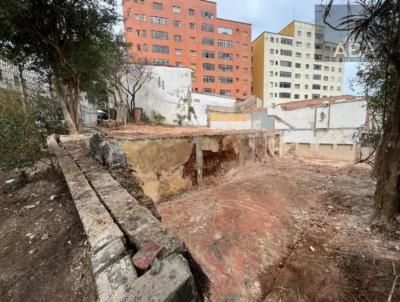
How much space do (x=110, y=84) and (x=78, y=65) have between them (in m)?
7.85

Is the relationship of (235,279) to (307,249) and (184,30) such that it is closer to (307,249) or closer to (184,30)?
(307,249)

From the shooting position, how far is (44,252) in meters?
1.43

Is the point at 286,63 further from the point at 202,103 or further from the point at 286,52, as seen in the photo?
the point at 202,103

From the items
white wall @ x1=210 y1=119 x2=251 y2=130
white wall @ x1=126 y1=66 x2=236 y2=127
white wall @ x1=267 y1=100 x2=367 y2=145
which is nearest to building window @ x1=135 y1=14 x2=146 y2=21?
white wall @ x1=126 y1=66 x2=236 y2=127

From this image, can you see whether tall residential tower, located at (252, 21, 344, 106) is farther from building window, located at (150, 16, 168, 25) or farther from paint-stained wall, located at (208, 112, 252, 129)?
paint-stained wall, located at (208, 112, 252, 129)

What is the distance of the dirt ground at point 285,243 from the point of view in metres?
2.11

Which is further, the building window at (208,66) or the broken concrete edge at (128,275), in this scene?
the building window at (208,66)

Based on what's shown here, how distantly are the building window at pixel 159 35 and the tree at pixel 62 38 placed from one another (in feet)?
79.8

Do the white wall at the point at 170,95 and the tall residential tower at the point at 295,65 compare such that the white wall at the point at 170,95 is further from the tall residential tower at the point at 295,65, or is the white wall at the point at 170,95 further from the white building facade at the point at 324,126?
the tall residential tower at the point at 295,65

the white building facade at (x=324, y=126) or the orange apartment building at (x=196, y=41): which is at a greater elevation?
the orange apartment building at (x=196, y=41)

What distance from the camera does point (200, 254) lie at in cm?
262

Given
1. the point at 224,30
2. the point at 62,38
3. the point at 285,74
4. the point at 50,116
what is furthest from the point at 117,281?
the point at 285,74

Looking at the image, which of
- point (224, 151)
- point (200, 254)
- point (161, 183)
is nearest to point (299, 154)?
point (224, 151)

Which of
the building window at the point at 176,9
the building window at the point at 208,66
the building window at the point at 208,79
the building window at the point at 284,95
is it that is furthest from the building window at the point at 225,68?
the building window at the point at 284,95
